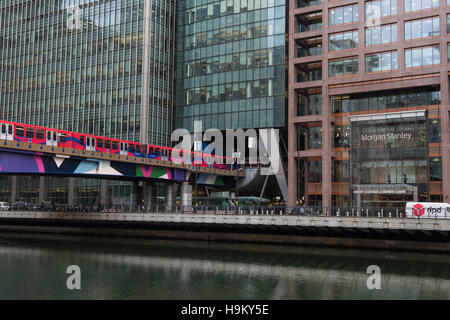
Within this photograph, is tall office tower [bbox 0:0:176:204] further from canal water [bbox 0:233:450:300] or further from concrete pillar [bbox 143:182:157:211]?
canal water [bbox 0:233:450:300]

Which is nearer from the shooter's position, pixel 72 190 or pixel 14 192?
pixel 72 190

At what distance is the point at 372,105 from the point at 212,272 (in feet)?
148

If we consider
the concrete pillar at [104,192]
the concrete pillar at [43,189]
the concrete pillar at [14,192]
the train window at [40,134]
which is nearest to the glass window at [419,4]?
the train window at [40,134]

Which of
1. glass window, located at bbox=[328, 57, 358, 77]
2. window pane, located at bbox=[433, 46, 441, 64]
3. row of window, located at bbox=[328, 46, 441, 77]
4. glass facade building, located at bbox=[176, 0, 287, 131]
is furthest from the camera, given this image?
glass facade building, located at bbox=[176, 0, 287, 131]

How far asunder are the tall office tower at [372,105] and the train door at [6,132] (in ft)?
133

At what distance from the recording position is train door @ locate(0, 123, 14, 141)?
45188 millimetres

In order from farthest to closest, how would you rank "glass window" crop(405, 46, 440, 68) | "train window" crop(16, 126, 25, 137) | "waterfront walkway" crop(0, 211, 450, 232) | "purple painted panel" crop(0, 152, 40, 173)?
1. "glass window" crop(405, 46, 440, 68)
2. "train window" crop(16, 126, 25, 137)
3. "purple painted panel" crop(0, 152, 40, 173)
4. "waterfront walkway" crop(0, 211, 450, 232)

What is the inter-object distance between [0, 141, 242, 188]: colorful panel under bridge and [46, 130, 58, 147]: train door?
721mm

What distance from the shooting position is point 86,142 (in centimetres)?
5431

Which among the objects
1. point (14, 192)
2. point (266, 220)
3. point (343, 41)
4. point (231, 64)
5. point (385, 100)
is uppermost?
point (231, 64)

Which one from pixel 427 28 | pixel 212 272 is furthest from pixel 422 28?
pixel 212 272

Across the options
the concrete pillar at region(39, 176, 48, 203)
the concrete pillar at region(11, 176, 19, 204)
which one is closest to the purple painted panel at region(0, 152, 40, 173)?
the concrete pillar at region(39, 176, 48, 203)

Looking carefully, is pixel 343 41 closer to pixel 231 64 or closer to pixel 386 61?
pixel 386 61

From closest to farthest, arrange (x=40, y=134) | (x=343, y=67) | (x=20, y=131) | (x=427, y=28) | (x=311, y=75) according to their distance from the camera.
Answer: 1. (x=20, y=131)
2. (x=40, y=134)
3. (x=427, y=28)
4. (x=343, y=67)
5. (x=311, y=75)
